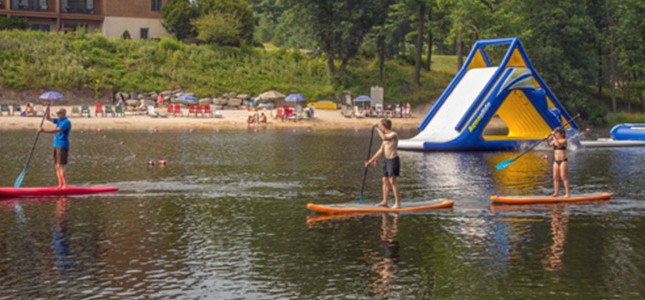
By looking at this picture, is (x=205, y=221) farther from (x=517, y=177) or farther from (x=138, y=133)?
(x=138, y=133)

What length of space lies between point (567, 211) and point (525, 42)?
5206 centimetres

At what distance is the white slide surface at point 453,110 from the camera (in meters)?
40.7

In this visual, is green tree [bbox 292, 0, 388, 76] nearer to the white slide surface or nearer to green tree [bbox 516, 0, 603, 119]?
green tree [bbox 516, 0, 603, 119]

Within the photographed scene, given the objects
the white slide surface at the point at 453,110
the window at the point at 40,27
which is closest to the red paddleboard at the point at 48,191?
the white slide surface at the point at 453,110

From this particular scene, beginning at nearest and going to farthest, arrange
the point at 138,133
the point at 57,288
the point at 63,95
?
the point at 57,288, the point at 138,133, the point at 63,95

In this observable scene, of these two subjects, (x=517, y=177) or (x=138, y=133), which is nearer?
(x=517, y=177)

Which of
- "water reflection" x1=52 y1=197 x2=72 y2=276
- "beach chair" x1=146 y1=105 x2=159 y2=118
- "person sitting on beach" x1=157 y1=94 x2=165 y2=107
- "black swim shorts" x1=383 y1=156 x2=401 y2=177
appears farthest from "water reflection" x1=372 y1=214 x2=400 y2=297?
"person sitting on beach" x1=157 y1=94 x2=165 y2=107

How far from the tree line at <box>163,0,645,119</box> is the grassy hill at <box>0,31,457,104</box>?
1.91 metres

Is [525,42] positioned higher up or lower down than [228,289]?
higher up

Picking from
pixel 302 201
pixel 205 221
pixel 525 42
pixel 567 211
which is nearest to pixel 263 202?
pixel 302 201

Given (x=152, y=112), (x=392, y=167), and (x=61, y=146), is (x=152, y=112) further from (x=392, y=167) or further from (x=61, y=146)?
(x=392, y=167)

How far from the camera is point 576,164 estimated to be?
35188 mm

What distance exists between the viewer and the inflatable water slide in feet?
132

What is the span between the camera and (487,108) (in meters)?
40.2
